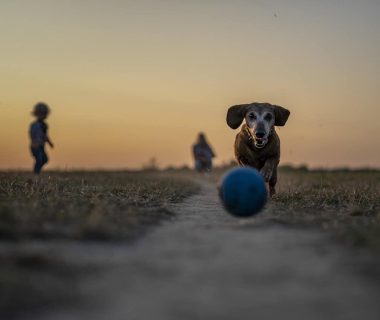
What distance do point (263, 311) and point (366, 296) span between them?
0.66 m

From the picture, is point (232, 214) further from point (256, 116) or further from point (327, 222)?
point (256, 116)

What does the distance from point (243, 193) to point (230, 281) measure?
2.84 meters

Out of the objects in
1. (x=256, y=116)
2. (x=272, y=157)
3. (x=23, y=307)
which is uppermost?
(x=256, y=116)

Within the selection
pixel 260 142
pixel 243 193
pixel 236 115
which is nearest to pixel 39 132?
pixel 236 115

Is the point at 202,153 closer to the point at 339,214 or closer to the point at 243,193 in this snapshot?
the point at 339,214

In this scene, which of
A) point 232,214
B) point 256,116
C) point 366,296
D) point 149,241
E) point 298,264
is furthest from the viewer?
point 256,116

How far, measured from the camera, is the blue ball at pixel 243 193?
246 inches

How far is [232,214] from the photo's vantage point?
6457mm

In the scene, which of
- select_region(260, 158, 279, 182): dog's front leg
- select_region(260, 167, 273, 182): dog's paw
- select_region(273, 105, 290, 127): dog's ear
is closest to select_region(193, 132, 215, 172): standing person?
select_region(273, 105, 290, 127): dog's ear

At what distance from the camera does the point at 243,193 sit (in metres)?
6.26

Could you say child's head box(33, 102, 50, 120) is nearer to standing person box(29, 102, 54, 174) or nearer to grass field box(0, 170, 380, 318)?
standing person box(29, 102, 54, 174)

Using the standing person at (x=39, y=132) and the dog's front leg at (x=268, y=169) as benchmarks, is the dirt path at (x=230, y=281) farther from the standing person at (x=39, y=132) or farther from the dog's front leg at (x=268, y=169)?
the standing person at (x=39, y=132)

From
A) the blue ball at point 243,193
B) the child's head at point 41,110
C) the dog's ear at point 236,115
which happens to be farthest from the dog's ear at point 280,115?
the child's head at point 41,110

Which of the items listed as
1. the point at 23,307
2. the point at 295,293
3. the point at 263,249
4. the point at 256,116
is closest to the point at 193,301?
the point at 295,293
